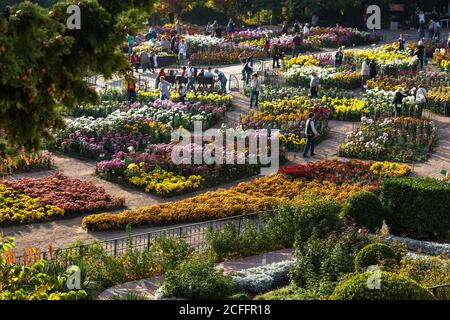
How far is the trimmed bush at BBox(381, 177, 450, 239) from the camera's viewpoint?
17406 mm

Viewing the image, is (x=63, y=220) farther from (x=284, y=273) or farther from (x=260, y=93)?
(x=260, y=93)

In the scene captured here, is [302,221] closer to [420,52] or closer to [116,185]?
[116,185]

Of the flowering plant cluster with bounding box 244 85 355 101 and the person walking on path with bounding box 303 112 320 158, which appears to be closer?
the person walking on path with bounding box 303 112 320 158

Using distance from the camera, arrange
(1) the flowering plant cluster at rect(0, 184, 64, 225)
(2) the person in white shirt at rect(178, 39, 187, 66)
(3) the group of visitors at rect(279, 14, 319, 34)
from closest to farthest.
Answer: (1) the flowering plant cluster at rect(0, 184, 64, 225)
(2) the person in white shirt at rect(178, 39, 187, 66)
(3) the group of visitors at rect(279, 14, 319, 34)

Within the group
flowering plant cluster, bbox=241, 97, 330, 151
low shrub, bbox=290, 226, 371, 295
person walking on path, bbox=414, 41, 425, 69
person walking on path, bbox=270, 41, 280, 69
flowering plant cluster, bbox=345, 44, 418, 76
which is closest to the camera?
low shrub, bbox=290, 226, 371, 295

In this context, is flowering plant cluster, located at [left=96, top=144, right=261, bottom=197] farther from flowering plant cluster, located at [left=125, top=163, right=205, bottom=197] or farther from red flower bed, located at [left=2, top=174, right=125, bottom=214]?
red flower bed, located at [left=2, top=174, right=125, bottom=214]

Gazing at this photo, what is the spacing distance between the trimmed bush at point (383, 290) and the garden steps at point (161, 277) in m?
3.95

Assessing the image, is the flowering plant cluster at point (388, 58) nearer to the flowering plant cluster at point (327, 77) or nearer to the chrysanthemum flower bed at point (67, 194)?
the flowering plant cluster at point (327, 77)

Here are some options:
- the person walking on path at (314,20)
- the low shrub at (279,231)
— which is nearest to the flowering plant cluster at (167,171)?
the low shrub at (279,231)

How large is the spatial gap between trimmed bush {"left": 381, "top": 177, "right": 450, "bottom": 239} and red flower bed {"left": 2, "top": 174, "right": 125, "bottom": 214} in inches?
Result: 233

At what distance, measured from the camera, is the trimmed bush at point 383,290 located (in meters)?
11.2

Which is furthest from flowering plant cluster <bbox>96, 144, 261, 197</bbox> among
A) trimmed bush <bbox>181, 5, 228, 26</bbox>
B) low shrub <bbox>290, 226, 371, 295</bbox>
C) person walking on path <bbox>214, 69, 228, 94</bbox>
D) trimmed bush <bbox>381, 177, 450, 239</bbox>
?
trimmed bush <bbox>181, 5, 228, 26</bbox>

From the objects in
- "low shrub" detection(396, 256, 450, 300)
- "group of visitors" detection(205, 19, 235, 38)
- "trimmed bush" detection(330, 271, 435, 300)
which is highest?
"group of visitors" detection(205, 19, 235, 38)
